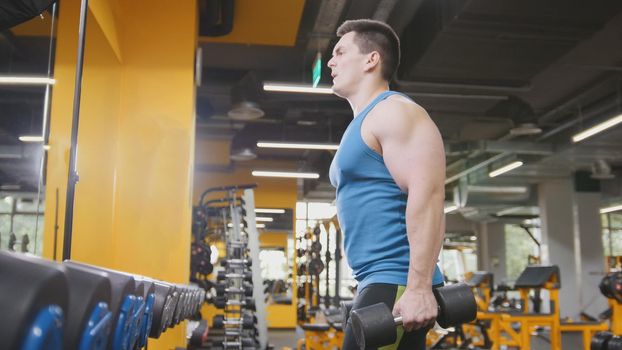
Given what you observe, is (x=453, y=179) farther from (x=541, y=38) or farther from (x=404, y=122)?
(x=404, y=122)

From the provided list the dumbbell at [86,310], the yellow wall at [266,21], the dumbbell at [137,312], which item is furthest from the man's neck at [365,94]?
the yellow wall at [266,21]

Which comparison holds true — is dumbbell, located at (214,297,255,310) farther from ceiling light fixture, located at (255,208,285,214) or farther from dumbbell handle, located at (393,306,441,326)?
ceiling light fixture, located at (255,208,285,214)

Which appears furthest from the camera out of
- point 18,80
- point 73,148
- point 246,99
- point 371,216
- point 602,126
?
point 602,126

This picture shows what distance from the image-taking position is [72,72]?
405 centimetres

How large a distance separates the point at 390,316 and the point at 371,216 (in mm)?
267

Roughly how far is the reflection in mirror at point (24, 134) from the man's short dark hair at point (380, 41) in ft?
5.66

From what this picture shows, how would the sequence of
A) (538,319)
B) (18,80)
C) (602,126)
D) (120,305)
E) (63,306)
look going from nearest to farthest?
(63,306), (120,305), (18,80), (538,319), (602,126)

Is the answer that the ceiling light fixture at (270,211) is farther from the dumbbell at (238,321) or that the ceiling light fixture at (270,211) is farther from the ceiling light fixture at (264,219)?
the dumbbell at (238,321)

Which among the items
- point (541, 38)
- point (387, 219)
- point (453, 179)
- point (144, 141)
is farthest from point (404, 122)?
point (453, 179)

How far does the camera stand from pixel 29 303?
70 cm

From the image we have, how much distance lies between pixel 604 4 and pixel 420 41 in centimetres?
174

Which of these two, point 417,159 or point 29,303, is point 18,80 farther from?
point 29,303

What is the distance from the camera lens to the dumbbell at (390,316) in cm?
121

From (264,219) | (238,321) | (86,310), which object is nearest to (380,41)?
(86,310)
